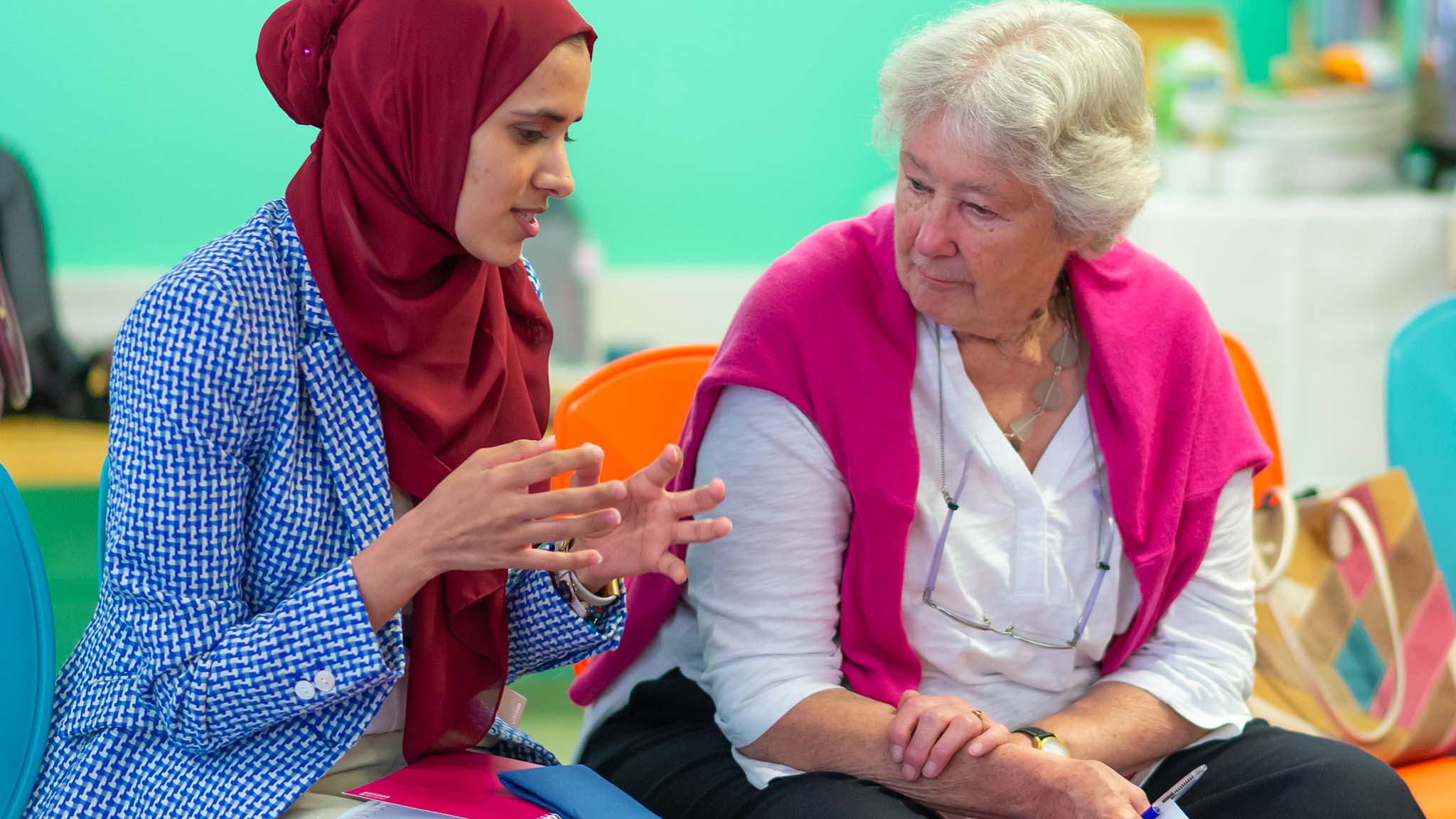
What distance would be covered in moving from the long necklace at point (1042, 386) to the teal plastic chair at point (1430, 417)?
1.81ft

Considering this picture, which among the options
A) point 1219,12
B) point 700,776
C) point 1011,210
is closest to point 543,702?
point 700,776

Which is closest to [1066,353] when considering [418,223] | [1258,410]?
[1258,410]

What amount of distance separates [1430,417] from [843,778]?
1.04 metres

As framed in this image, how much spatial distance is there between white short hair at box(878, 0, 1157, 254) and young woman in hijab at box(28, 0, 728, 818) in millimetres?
377

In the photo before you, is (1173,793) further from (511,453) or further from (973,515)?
(511,453)

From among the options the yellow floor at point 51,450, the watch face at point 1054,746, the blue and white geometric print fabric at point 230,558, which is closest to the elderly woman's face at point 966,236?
the watch face at point 1054,746

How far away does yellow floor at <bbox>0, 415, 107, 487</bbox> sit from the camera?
111 inches

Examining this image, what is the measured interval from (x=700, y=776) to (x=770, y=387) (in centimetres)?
41

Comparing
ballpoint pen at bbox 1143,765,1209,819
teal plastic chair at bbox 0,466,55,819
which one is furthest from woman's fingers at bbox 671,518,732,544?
teal plastic chair at bbox 0,466,55,819

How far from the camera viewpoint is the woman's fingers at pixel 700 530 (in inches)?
52.1

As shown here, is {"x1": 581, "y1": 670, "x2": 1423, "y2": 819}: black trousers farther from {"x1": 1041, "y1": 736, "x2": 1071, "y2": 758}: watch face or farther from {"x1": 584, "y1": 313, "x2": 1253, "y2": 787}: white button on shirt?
{"x1": 1041, "y1": 736, "x2": 1071, "y2": 758}: watch face

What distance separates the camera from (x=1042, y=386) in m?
1.64

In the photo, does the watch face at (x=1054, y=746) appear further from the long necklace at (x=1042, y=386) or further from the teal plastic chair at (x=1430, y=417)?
the teal plastic chair at (x=1430, y=417)

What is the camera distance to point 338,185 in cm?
131
